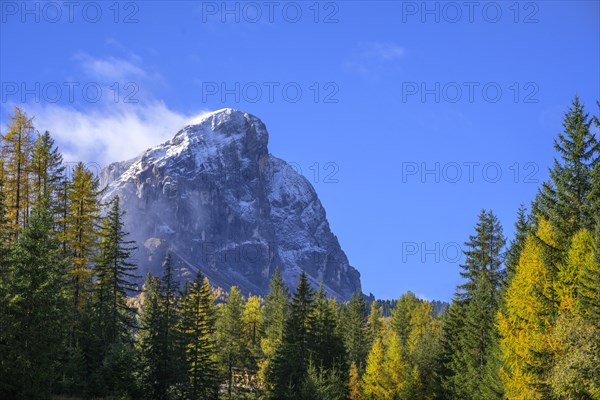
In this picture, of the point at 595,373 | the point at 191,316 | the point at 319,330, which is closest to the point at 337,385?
the point at 319,330

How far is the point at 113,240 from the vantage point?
162ft

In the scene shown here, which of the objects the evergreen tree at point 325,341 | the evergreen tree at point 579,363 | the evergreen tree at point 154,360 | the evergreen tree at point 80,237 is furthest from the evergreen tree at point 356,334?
the evergreen tree at point 579,363

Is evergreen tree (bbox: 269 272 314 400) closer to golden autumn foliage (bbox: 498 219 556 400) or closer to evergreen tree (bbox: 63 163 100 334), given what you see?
evergreen tree (bbox: 63 163 100 334)

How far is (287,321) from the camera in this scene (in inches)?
2442

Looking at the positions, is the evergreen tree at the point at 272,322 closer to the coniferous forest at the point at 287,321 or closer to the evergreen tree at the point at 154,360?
the coniferous forest at the point at 287,321

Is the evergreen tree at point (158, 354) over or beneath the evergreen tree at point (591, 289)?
beneath

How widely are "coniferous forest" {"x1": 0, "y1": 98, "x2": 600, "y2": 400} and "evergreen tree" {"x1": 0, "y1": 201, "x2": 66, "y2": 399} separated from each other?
7cm

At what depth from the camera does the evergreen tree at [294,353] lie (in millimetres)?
57556

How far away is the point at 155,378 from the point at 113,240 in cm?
1144

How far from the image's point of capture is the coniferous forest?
102ft

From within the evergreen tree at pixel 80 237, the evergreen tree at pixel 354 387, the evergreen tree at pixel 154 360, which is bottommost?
the evergreen tree at pixel 354 387

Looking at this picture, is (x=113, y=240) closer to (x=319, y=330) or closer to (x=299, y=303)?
(x=299, y=303)

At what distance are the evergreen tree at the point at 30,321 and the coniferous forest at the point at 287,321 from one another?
2.8 inches

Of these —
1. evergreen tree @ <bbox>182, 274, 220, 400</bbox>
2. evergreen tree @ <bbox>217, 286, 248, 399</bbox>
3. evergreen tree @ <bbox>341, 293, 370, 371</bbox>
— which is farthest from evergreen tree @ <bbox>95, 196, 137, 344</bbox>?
evergreen tree @ <bbox>341, 293, 370, 371</bbox>
